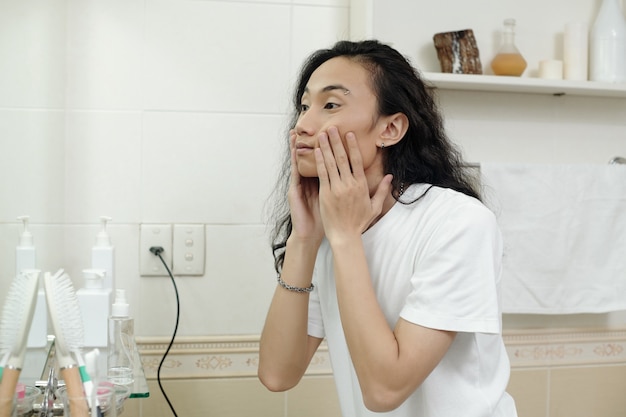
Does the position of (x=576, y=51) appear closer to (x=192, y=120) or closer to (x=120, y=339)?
(x=192, y=120)

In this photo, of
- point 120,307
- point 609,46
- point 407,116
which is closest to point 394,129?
point 407,116

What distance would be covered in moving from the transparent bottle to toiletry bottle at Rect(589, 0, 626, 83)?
216 mm

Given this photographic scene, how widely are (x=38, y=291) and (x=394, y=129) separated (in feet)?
2.11

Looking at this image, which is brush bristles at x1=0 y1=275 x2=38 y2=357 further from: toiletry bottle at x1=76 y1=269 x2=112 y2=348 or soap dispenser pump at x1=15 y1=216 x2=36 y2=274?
toiletry bottle at x1=76 y1=269 x2=112 y2=348

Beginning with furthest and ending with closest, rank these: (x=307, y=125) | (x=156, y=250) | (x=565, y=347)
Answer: (x=565, y=347) → (x=156, y=250) → (x=307, y=125)

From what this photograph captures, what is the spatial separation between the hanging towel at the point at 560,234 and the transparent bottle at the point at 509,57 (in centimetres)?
25

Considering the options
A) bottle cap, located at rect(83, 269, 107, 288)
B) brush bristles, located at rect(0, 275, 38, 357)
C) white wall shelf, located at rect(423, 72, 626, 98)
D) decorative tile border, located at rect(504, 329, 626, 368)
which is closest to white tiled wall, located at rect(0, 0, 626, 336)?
white wall shelf, located at rect(423, 72, 626, 98)

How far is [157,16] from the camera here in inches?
64.6

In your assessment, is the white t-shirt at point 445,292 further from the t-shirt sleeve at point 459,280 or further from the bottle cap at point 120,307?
the bottle cap at point 120,307

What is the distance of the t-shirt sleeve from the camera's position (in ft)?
3.13

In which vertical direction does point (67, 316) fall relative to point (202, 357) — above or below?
above

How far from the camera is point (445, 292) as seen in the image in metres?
0.96

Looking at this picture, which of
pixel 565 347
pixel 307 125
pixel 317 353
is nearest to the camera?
pixel 307 125

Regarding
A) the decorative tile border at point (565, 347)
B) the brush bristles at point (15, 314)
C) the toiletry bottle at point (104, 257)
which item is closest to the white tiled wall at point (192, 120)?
the toiletry bottle at point (104, 257)
